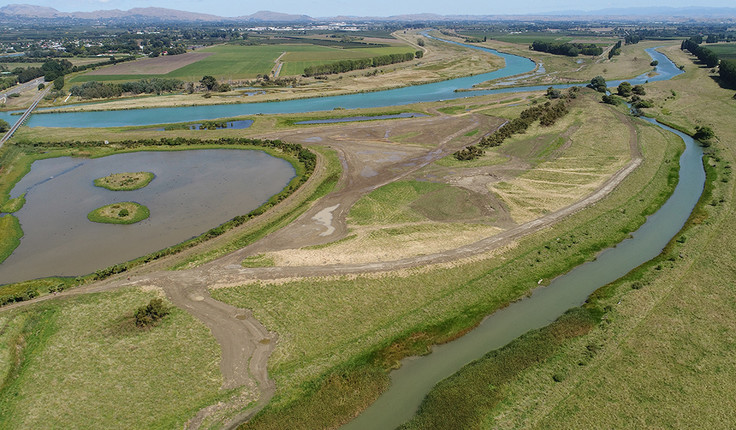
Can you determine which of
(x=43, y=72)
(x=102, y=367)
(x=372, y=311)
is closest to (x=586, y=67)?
(x=372, y=311)

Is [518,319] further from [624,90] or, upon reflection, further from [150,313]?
[624,90]

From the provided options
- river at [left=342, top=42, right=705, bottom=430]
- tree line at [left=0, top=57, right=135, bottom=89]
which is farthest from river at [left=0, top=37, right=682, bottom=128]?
river at [left=342, top=42, right=705, bottom=430]

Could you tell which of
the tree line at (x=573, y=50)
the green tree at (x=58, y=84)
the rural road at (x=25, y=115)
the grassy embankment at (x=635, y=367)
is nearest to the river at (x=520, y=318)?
the grassy embankment at (x=635, y=367)

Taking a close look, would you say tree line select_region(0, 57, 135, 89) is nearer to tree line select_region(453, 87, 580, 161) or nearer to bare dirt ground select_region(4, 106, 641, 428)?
bare dirt ground select_region(4, 106, 641, 428)

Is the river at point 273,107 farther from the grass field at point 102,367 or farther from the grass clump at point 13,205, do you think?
the grass field at point 102,367

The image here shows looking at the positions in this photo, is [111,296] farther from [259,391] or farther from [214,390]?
[259,391]

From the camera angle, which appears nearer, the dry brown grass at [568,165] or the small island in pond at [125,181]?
the dry brown grass at [568,165]

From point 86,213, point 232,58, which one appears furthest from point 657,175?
point 232,58
